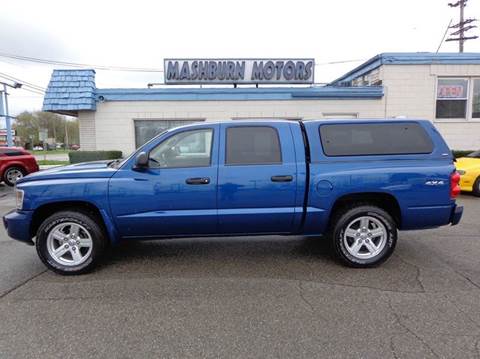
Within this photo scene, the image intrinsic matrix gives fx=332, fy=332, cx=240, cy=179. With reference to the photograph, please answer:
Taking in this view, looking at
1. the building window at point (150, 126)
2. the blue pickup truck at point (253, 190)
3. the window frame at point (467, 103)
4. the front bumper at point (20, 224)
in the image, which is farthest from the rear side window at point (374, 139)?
the window frame at point (467, 103)

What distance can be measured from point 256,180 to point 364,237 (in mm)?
1576

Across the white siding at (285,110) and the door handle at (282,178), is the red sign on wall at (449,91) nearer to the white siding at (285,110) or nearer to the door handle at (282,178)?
the white siding at (285,110)

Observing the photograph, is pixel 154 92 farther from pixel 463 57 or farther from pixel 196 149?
pixel 463 57

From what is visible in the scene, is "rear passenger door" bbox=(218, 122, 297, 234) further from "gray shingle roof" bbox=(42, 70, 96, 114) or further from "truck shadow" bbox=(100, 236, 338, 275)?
"gray shingle roof" bbox=(42, 70, 96, 114)

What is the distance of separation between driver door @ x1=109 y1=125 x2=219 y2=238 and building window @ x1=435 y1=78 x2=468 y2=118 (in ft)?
42.2

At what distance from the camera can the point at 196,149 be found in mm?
4102

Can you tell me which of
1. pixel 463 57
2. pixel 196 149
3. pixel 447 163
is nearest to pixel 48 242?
pixel 196 149

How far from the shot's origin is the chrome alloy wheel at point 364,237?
417cm

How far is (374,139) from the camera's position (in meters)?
4.20

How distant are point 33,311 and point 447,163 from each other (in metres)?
4.86

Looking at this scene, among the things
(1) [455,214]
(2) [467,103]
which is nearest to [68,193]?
(1) [455,214]

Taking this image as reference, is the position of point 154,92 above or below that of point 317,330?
above

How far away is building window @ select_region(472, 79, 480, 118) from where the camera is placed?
1320 centimetres

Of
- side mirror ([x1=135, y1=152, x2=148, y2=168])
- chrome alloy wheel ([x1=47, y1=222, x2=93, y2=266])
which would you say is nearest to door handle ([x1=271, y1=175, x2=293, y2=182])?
side mirror ([x1=135, y1=152, x2=148, y2=168])
